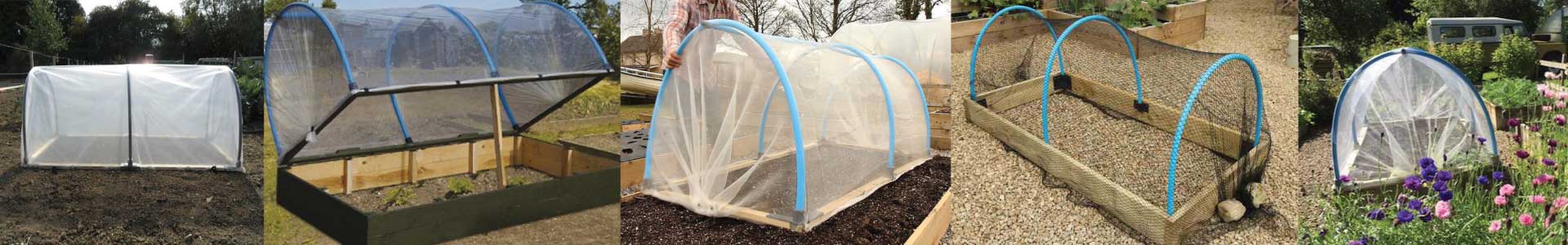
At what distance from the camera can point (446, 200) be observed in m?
2.76

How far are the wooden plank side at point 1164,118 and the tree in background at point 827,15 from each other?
1017 mm

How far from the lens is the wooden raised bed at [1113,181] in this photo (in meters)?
2.65

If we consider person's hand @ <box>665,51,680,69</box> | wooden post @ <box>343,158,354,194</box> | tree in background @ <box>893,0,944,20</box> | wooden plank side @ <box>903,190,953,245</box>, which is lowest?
wooden plank side @ <box>903,190,953,245</box>

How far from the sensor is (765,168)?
274 centimetres

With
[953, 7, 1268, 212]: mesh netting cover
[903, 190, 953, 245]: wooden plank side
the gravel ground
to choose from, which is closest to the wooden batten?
[903, 190, 953, 245]: wooden plank side

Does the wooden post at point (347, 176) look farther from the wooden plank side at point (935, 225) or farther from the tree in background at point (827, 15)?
the wooden plank side at point (935, 225)

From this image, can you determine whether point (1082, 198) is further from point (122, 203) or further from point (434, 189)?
point (122, 203)

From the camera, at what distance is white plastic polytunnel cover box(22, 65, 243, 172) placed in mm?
2670

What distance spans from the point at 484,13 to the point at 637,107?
776mm

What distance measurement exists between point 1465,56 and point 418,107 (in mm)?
4653

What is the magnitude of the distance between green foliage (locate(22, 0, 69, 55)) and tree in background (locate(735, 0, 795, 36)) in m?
2.46

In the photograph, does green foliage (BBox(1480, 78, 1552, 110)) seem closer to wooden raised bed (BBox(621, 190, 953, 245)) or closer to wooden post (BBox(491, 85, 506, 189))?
wooden raised bed (BBox(621, 190, 953, 245))

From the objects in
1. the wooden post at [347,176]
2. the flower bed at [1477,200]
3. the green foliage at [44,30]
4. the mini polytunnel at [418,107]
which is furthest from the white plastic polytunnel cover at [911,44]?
the green foliage at [44,30]

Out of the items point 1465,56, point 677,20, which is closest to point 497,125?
point 677,20
